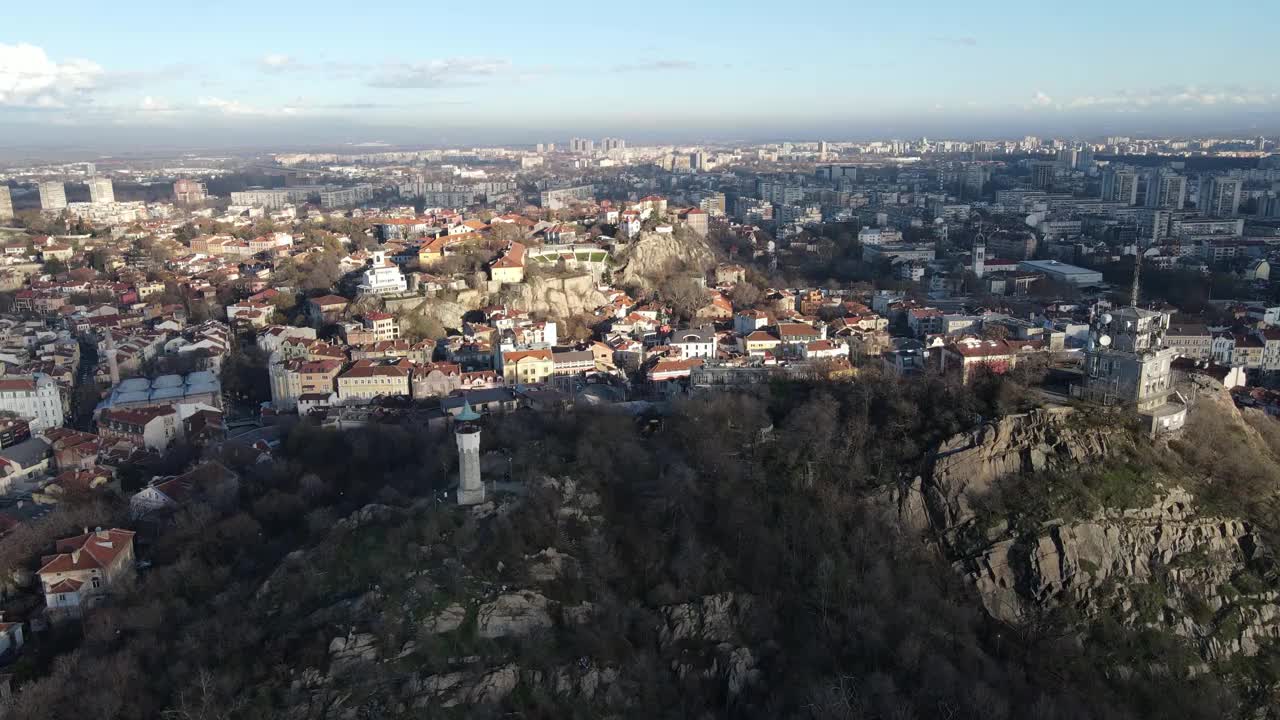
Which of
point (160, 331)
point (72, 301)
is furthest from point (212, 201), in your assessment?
point (160, 331)

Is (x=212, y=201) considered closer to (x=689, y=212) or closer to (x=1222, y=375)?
(x=689, y=212)

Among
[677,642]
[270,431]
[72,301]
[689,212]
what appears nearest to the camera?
[677,642]

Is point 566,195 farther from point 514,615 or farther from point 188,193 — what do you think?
point 514,615

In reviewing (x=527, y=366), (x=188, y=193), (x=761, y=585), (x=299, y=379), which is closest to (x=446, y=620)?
(x=761, y=585)

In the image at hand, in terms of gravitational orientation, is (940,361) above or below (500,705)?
above

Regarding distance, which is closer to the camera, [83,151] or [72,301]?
[72,301]

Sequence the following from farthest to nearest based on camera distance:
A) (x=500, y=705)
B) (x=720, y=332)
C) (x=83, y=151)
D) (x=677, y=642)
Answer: (x=83, y=151), (x=720, y=332), (x=677, y=642), (x=500, y=705)

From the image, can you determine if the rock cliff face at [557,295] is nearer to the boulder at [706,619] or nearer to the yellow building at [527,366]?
the yellow building at [527,366]
